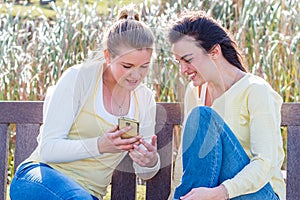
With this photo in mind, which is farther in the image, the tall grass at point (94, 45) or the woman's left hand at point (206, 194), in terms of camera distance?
the tall grass at point (94, 45)

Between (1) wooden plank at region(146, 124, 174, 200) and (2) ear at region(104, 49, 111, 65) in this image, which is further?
(1) wooden plank at region(146, 124, 174, 200)

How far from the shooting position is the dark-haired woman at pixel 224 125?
2830 millimetres

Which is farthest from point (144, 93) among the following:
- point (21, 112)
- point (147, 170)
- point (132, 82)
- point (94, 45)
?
point (94, 45)

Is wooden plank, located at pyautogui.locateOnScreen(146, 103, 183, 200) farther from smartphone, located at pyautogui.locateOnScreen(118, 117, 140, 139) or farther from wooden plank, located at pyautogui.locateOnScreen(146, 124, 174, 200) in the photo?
smartphone, located at pyautogui.locateOnScreen(118, 117, 140, 139)

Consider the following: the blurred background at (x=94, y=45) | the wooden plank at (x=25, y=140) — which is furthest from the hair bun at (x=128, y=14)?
the blurred background at (x=94, y=45)

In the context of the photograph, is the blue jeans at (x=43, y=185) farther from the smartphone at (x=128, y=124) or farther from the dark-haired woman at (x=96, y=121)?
the smartphone at (x=128, y=124)

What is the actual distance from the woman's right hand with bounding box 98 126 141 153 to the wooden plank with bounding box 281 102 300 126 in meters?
0.69

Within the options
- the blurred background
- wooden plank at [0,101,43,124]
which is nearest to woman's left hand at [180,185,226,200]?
wooden plank at [0,101,43,124]

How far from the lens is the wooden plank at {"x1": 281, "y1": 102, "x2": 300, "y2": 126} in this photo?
328 centimetres

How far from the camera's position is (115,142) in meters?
2.96

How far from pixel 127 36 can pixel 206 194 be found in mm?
716

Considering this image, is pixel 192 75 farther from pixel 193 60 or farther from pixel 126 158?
pixel 126 158

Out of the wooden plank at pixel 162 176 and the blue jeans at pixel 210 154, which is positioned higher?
the blue jeans at pixel 210 154

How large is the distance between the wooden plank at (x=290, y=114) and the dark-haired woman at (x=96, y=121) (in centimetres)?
58
